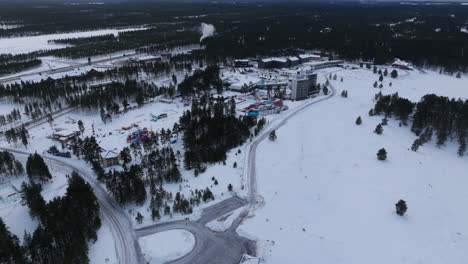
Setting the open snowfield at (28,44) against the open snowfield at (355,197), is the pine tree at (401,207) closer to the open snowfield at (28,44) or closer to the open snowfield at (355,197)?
the open snowfield at (355,197)

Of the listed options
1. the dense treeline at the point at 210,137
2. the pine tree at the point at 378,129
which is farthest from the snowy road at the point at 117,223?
the pine tree at the point at 378,129

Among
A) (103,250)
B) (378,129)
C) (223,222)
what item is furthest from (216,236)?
(378,129)

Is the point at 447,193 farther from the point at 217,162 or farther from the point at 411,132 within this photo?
the point at 217,162

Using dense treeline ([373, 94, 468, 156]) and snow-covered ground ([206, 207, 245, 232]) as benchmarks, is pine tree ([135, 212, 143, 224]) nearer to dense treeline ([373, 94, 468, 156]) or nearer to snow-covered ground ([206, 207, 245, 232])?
snow-covered ground ([206, 207, 245, 232])

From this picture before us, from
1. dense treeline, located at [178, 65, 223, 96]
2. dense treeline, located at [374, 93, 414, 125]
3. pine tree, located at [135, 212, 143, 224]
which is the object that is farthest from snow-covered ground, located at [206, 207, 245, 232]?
dense treeline, located at [178, 65, 223, 96]

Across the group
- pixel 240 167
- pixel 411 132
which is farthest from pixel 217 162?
pixel 411 132

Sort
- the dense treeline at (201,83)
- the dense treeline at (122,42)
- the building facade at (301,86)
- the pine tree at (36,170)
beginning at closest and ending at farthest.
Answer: the pine tree at (36,170) < the building facade at (301,86) < the dense treeline at (201,83) < the dense treeline at (122,42)
